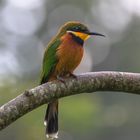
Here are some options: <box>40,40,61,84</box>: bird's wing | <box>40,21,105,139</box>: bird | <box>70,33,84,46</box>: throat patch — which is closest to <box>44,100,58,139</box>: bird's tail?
<box>40,21,105,139</box>: bird

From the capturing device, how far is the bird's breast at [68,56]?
19.4 feet

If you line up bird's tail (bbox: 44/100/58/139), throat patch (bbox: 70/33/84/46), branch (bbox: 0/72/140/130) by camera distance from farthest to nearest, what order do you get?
throat patch (bbox: 70/33/84/46) → bird's tail (bbox: 44/100/58/139) → branch (bbox: 0/72/140/130)

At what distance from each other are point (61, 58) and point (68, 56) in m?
0.06

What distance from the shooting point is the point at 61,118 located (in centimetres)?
1517

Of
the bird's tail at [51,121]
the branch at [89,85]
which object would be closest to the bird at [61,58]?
the bird's tail at [51,121]

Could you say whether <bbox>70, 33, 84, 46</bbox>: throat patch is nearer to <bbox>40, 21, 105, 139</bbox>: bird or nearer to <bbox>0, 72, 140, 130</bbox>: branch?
<bbox>40, 21, 105, 139</bbox>: bird

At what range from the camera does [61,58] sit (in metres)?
5.96

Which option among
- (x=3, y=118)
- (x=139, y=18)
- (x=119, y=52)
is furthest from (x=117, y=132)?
(x=3, y=118)

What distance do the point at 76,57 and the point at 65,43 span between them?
19 centimetres

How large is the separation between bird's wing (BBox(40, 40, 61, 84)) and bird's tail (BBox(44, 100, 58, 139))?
0.74 feet

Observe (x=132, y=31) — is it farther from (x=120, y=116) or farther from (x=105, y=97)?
(x=120, y=116)

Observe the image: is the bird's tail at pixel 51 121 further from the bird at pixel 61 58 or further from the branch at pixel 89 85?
the branch at pixel 89 85

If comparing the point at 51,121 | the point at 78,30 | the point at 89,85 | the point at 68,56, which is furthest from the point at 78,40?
the point at 89,85

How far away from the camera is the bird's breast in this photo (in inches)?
232
